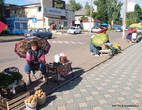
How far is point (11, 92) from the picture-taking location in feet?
11.2

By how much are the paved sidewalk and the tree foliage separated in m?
58.5

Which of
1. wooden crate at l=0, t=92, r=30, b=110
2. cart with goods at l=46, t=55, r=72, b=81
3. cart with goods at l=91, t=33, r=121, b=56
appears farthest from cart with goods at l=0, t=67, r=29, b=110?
cart with goods at l=91, t=33, r=121, b=56

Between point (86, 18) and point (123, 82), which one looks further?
point (86, 18)

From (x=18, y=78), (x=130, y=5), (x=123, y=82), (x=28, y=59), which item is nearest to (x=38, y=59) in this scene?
(x=28, y=59)

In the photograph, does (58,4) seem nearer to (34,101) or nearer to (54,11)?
(54,11)

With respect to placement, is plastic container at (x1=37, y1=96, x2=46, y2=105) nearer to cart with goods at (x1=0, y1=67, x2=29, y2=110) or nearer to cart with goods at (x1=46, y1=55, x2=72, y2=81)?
cart with goods at (x1=0, y1=67, x2=29, y2=110)

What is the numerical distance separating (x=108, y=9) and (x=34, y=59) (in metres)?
62.1

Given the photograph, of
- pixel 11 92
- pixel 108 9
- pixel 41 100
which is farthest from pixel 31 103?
pixel 108 9

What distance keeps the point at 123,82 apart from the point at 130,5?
16824 millimetres

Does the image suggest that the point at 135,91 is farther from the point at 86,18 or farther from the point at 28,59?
the point at 86,18

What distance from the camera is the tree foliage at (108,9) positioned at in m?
61.2

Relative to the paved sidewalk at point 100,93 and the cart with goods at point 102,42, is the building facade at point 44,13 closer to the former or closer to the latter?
the cart with goods at point 102,42

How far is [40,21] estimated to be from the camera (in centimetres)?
3881

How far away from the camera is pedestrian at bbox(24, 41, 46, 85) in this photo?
4586 mm
